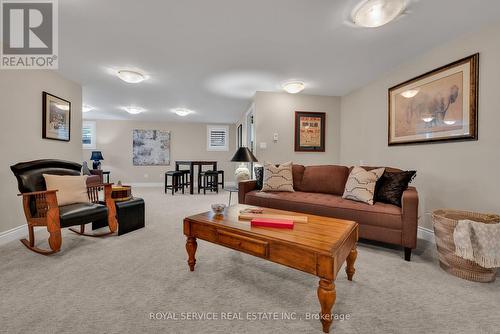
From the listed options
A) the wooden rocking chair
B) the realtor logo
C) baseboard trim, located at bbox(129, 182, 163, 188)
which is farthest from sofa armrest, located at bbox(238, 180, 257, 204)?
baseboard trim, located at bbox(129, 182, 163, 188)

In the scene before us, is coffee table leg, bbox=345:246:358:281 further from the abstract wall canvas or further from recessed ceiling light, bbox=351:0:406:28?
the abstract wall canvas

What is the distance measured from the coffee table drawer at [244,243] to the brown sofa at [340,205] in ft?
4.28

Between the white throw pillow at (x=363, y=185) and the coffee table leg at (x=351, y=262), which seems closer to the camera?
the coffee table leg at (x=351, y=262)

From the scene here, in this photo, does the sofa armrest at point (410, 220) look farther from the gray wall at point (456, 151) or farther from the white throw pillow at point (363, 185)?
the gray wall at point (456, 151)

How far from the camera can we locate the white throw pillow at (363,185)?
2.39m

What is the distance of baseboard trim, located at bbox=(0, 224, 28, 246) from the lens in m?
2.38

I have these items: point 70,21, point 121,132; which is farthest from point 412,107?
point 121,132

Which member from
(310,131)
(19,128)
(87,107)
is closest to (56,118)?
(19,128)

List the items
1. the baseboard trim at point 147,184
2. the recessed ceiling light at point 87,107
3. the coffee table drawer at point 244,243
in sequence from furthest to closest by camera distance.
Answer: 1. the baseboard trim at point 147,184
2. the recessed ceiling light at point 87,107
3. the coffee table drawer at point 244,243

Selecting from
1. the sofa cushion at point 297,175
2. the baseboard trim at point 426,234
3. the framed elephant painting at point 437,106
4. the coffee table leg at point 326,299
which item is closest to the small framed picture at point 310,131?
the sofa cushion at point 297,175

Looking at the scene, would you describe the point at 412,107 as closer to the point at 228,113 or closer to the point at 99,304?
the point at 99,304

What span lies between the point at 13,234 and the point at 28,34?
2.24m

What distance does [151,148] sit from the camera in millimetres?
7316

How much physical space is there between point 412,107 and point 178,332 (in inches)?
135
